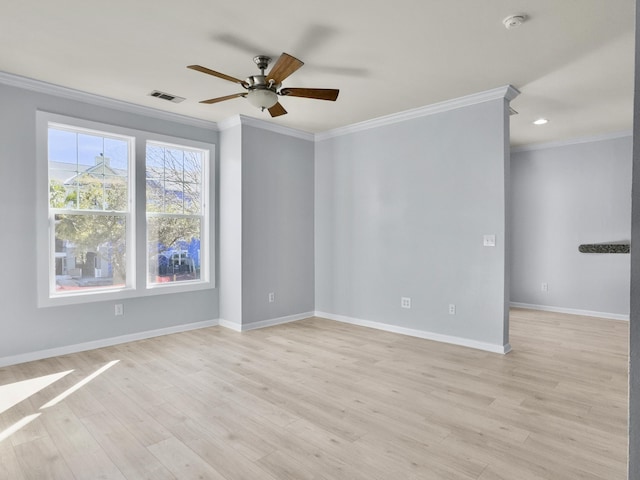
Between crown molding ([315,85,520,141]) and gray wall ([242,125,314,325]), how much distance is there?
0.59 meters

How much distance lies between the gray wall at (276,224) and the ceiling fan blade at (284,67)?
2.00m

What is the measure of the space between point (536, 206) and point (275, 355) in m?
4.98

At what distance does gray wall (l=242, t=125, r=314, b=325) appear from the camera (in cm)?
505

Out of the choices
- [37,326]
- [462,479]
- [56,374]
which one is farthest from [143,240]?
[462,479]

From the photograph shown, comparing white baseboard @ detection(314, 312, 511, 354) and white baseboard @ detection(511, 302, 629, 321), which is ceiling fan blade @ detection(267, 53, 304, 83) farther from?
white baseboard @ detection(511, 302, 629, 321)

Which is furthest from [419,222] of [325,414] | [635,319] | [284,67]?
[635,319]

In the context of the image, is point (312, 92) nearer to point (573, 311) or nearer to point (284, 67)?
point (284, 67)

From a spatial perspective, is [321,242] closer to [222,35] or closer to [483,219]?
[483,219]

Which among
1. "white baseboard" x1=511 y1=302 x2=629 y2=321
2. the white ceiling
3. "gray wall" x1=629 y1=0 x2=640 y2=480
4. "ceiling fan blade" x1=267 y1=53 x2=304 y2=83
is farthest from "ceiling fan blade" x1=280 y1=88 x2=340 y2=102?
"white baseboard" x1=511 y1=302 x2=629 y2=321

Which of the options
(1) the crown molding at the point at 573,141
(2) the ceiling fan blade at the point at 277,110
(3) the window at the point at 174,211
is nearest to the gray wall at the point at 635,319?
(2) the ceiling fan blade at the point at 277,110

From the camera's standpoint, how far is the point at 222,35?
9.54ft

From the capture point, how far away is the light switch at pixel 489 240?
414 centimetres

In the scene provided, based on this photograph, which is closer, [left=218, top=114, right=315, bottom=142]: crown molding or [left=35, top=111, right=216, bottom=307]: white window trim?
[left=35, top=111, right=216, bottom=307]: white window trim

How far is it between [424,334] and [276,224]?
7.83 feet
